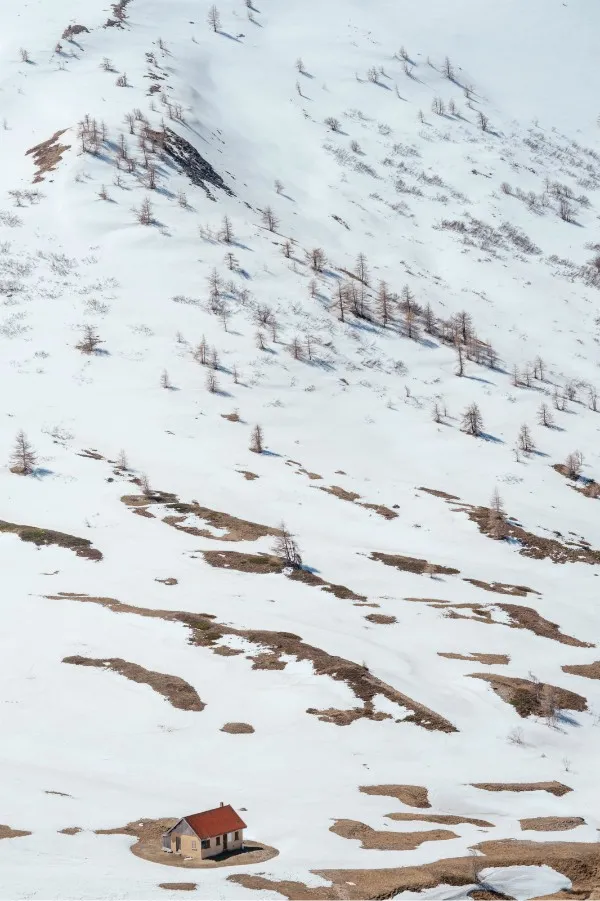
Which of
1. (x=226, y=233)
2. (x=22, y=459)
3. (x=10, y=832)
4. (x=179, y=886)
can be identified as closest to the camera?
(x=179, y=886)

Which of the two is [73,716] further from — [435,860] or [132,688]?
[435,860]

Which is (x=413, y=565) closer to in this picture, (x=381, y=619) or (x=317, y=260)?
(x=381, y=619)

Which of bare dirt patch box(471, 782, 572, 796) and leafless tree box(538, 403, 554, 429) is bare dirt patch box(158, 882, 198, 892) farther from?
leafless tree box(538, 403, 554, 429)

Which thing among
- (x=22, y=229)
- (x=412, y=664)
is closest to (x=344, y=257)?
(x=22, y=229)

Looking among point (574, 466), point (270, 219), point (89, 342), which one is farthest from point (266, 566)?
point (270, 219)

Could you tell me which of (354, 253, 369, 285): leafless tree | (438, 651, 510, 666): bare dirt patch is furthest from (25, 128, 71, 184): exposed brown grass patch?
(438, 651, 510, 666): bare dirt patch

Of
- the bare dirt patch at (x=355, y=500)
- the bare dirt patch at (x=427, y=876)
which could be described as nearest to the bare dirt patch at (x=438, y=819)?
the bare dirt patch at (x=427, y=876)

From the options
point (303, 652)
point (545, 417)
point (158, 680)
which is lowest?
point (158, 680)
